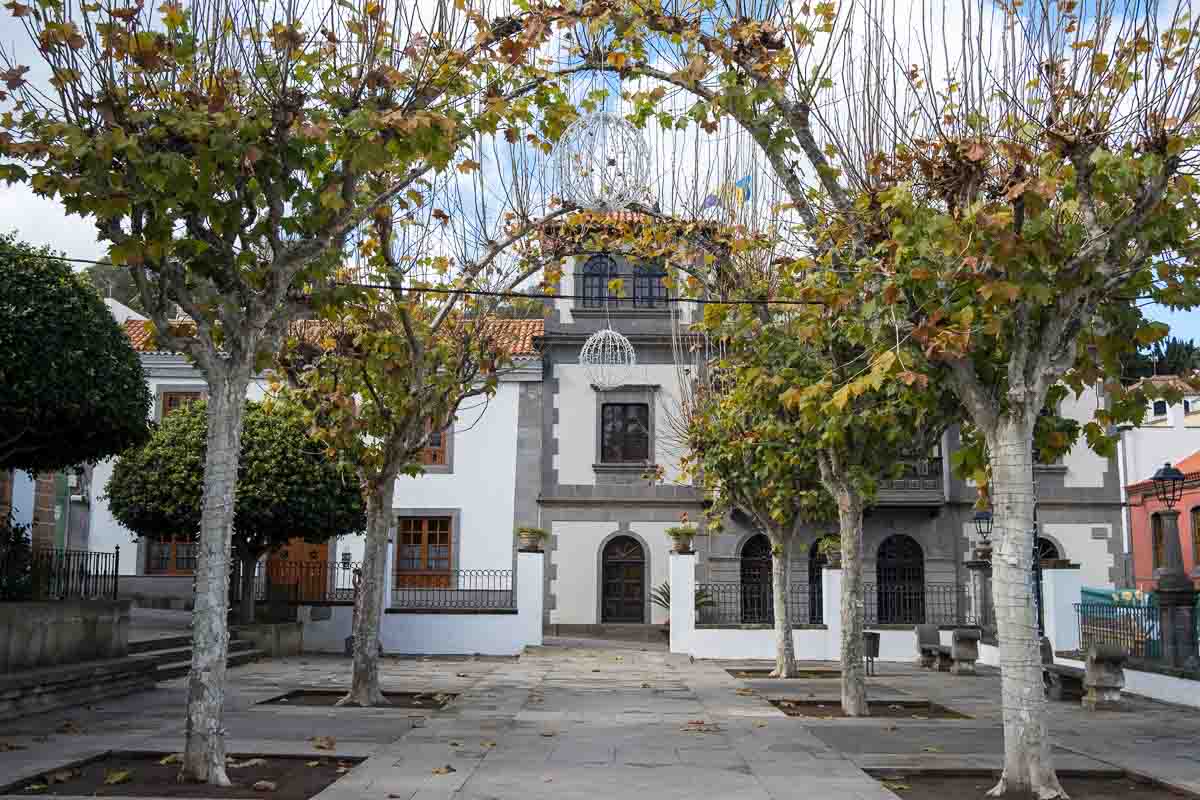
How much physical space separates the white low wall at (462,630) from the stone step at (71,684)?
329 inches

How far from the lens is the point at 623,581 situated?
2816cm

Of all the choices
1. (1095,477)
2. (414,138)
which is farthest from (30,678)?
(1095,477)

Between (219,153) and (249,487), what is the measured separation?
1345cm

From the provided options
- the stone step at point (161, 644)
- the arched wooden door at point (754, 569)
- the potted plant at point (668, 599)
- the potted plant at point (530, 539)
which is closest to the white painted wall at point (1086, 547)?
the arched wooden door at point (754, 569)

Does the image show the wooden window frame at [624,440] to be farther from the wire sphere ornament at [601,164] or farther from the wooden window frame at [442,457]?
the wire sphere ornament at [601,164]

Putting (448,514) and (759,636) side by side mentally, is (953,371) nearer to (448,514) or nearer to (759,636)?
(759,636)

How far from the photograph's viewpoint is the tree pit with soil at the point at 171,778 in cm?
714

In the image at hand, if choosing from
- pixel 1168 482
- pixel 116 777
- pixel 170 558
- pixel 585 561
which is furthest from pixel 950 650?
pixel 170 558

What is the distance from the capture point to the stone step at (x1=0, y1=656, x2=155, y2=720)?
11086 mm

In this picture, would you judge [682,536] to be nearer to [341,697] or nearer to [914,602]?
[914,602]

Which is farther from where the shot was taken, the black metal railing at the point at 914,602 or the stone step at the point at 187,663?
the black metal railing at the point at 914,602

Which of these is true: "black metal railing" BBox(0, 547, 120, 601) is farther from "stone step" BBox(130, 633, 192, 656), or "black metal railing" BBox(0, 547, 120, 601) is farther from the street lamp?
the street lamp

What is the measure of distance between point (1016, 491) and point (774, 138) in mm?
3011

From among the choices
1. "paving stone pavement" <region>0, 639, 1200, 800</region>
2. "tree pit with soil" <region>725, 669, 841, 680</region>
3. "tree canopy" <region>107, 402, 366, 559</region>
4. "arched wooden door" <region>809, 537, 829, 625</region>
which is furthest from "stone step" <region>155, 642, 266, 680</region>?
"arched wooden door" <region>809, 537, 829, 625</region>
